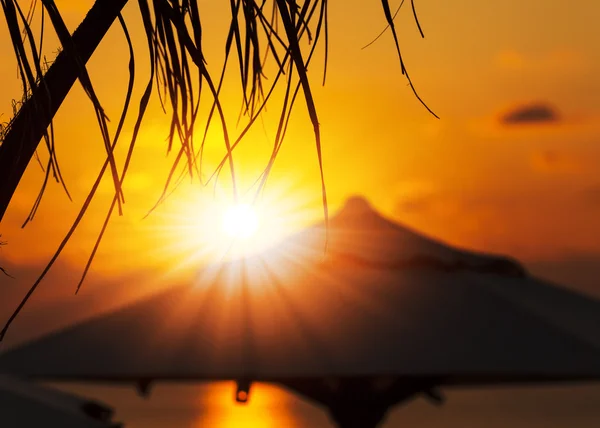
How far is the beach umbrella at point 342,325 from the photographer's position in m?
5.58

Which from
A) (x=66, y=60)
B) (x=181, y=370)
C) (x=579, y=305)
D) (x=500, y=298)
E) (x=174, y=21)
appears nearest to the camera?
(x=174, y=21)

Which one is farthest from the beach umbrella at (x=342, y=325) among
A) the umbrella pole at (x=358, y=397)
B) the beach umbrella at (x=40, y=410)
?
the umbrella pole at (x=358, y=397)

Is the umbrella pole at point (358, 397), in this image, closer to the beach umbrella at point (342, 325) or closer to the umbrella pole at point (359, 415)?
the umbrella pole at point (359, 415)

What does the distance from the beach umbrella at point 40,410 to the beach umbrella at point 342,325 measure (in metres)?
0.44

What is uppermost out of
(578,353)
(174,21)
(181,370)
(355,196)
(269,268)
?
(355,196)

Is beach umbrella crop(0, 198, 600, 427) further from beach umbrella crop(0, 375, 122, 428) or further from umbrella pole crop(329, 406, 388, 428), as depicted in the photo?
umbrella pole crop(329, 406, 388, 428)

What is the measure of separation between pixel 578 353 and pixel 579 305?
83cm

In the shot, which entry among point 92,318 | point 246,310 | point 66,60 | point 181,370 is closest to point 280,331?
point 246,310

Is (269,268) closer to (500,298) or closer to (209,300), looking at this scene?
(209,300)

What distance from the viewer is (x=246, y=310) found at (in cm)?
590

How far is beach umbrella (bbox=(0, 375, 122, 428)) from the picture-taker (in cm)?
636

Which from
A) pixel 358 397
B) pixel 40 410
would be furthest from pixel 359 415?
pixel 40 410

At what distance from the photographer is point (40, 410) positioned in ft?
21.5

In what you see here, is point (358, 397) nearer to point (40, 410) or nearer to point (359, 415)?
point (359, 415)
